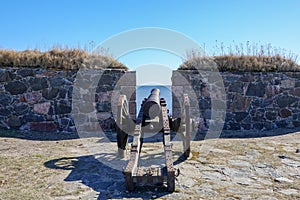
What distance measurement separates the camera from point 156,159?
459 cm

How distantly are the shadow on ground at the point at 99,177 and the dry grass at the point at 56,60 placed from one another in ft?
10.6

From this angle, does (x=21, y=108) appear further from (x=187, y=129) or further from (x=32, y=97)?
(x=187, y=129)

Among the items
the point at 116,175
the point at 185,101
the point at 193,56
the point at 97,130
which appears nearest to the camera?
the point at 116,175

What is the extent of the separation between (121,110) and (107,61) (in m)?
3.32

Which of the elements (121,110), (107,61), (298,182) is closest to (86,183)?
(121,110)

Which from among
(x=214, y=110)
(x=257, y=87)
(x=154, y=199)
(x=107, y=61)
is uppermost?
(x=107, y=61)

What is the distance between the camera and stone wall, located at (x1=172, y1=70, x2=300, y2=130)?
300 inches

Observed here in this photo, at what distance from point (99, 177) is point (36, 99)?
4.05 meters

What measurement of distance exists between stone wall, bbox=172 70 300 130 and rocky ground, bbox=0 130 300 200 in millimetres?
1623

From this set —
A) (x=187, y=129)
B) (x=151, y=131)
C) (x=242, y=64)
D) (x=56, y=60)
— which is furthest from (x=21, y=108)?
(x=242, y=64)

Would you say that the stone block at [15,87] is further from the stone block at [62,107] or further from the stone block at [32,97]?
the stone block at [62,107]

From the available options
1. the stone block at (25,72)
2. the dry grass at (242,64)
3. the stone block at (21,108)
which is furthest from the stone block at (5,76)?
the dry grass at (242,64)

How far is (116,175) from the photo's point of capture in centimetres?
381

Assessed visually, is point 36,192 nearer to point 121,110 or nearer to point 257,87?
point 121,110
